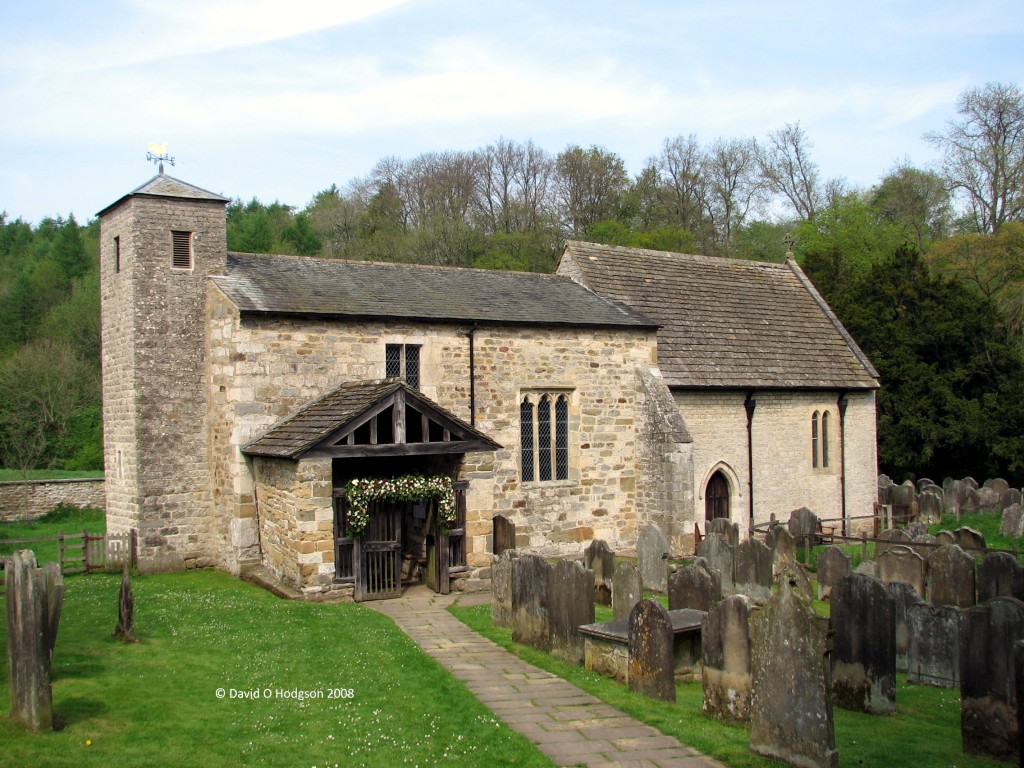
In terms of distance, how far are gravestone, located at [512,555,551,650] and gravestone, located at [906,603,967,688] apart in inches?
181

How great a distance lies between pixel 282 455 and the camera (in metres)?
14.9

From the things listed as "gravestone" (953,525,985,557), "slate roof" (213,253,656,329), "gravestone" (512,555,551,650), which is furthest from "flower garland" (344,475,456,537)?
"gravestone" (953,525,985,557)

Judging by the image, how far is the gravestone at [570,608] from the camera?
1129 cm

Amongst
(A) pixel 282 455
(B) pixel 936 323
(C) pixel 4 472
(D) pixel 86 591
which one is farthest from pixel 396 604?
(C) pixel 4 472

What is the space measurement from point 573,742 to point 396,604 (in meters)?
7.31

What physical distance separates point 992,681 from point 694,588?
14.1 ft

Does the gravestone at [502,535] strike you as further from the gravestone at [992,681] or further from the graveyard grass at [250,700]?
the gravestone at [992,681]

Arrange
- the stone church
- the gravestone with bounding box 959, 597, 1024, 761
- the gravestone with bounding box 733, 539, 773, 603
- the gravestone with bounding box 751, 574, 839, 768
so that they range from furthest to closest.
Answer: the stone church, the gravestone with bounding box 733, 539, 773, 603, the gravestone with bounding box 959, 597, 1024, 761, the gravestone with bounding box 751, 574, 839, 768

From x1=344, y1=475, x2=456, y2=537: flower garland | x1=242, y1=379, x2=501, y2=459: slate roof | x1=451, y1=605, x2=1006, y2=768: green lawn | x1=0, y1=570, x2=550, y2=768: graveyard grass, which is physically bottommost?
x1=451, y1=605, x2=1006, y2=768: green lawn

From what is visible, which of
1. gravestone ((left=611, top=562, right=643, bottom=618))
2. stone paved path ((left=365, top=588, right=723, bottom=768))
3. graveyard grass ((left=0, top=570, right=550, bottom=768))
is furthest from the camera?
gravestone ((left=611, top=562, right=643, bottom=618))

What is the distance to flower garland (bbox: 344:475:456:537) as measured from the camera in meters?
15.0

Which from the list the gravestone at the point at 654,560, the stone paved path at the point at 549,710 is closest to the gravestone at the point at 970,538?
the gravestone at the point at 654,560

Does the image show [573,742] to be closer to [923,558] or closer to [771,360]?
[923,558]

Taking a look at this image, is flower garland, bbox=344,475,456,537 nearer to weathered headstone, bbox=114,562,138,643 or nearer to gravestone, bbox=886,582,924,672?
weathered headstone, bbox=114,562,138,643
